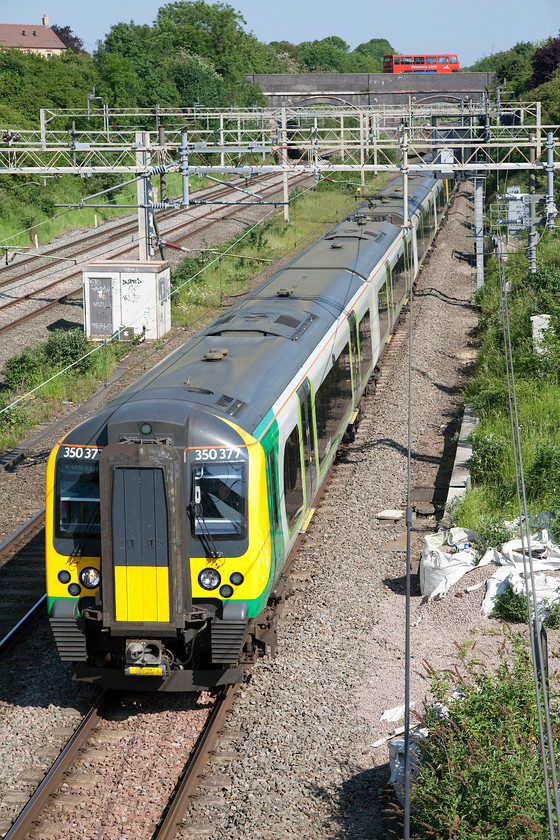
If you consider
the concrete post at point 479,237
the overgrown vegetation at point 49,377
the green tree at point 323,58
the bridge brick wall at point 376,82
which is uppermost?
the green tree at point 323,58

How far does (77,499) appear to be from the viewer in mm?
8016

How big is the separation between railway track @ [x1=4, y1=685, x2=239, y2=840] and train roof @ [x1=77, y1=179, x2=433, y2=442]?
8.51 feet

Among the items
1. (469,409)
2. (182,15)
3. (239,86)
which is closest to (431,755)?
(469,409)

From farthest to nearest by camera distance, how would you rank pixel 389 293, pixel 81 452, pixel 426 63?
pixel 426 63 → pixel 389 293 → pixel 81 452

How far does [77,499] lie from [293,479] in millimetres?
2458

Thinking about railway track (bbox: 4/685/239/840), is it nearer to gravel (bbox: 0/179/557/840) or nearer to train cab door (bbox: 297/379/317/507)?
gravel (bbox: 0/179/557/840)

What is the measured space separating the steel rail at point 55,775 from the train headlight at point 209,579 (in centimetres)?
163

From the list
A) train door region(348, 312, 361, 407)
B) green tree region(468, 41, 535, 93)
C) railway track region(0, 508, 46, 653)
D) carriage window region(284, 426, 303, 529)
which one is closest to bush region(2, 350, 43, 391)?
railway track region(0, 508, 46, 653)

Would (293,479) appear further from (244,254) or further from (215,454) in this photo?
(244,254)

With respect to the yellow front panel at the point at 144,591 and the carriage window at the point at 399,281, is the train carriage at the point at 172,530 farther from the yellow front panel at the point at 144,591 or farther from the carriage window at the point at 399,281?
the carriage window at the point at 399,281

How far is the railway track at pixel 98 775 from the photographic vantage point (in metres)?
7.05

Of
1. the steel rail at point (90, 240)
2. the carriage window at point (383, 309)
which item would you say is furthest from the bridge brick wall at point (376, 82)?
the carriage window at point (383, 309)

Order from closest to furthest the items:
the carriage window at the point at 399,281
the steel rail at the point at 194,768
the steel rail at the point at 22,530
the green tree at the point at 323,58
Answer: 1. the steel rail at the point at 194,768
2. the steel rail at the point at 22,530
3. the carriage window at the point at 399,281
4. the green tree at the point at 323,58

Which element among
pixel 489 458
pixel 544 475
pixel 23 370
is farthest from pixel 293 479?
pixel 23 370
